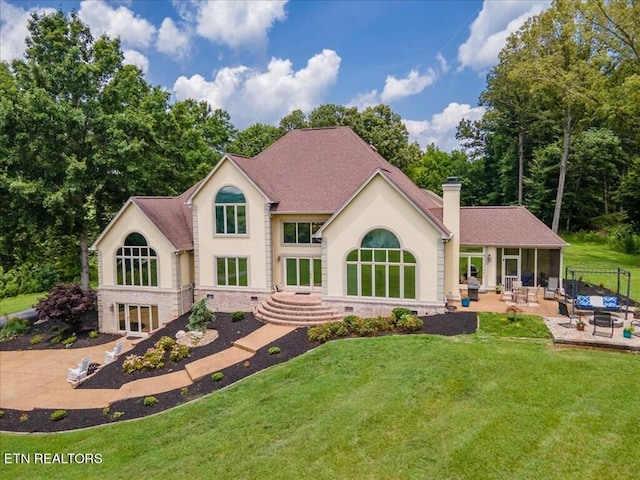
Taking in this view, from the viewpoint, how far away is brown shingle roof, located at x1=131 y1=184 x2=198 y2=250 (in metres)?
21.0

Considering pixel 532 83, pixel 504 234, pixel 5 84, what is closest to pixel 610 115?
pixel 532 83

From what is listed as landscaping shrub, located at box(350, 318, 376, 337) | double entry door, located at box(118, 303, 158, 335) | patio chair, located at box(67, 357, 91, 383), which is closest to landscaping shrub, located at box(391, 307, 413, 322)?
landscaping shrub, located at box(350, 318, 376, 337)

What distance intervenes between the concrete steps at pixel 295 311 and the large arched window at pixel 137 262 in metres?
6.44

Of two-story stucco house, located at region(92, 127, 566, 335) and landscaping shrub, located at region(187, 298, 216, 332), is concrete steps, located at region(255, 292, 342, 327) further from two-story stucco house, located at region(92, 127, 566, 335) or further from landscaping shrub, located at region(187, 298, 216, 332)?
landscaping shrub, located at region(187, 298, 216, 332)

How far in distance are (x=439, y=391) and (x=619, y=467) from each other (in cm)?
405

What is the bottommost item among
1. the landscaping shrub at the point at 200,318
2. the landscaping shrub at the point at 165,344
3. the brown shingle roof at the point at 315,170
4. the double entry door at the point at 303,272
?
the landscaping shrub at the point at 165,344

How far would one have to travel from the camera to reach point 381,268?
59.1 ft

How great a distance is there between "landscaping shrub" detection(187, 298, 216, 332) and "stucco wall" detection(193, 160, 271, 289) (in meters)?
2.16

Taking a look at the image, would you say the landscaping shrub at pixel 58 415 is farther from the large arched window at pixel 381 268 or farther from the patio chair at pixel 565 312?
the patio chair at pixel 565 312

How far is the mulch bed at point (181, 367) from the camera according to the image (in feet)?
40.4

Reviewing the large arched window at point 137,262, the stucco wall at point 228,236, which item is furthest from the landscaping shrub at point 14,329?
the stucco wall at point 228,236

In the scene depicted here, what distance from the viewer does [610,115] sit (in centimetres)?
2719

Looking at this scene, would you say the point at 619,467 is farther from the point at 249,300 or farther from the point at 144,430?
the point at 249,300

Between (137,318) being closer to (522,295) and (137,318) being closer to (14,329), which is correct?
(14,329)
